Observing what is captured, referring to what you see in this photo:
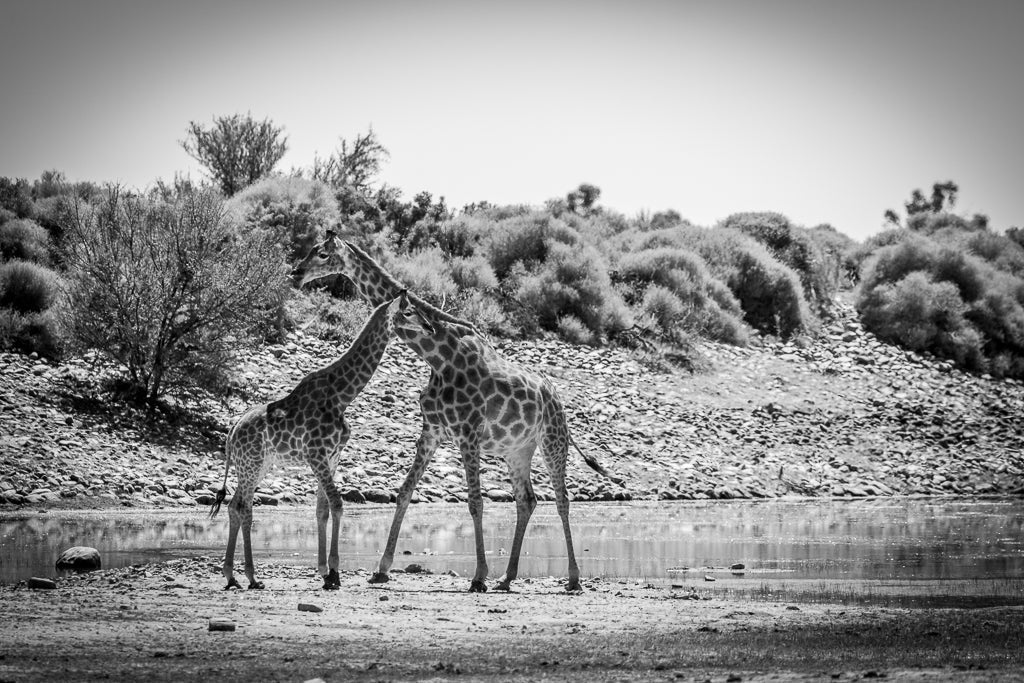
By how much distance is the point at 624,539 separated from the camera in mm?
18469

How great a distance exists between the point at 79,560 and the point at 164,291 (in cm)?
1268

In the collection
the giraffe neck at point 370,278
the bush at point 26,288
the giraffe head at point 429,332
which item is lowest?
the giraffe head at point 429,332

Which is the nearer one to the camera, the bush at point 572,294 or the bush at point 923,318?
the bush at point 572,294

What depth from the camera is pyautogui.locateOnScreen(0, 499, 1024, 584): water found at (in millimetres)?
15102

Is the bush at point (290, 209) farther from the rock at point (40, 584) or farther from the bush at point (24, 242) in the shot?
the rock at point (40, 584)

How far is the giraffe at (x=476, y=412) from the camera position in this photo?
14.3m

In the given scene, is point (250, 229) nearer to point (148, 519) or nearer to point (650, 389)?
point (650, 389)

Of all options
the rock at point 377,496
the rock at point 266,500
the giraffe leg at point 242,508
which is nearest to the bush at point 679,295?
the rock at point 377,496

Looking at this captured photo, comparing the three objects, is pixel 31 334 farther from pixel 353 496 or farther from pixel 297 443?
pixel 297 443

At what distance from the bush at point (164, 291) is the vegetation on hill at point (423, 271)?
4cm

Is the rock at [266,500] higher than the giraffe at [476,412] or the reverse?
the reverse

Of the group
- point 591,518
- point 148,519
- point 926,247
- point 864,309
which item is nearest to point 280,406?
point 148,519

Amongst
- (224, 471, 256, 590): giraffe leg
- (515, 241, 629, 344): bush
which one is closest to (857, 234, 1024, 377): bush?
(515, 241, 629, 344): bush

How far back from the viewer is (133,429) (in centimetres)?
2384
